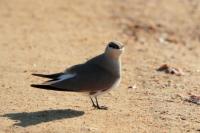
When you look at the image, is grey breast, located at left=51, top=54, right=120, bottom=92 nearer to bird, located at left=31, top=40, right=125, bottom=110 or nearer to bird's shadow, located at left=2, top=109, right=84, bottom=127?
bird, located at left=31, top=40, right=125, bottom=110

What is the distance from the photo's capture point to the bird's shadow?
24.2ft

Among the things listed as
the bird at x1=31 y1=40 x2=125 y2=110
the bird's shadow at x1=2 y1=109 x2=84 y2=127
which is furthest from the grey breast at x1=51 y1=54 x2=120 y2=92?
the bird's shadow at x1=2 y1=109 x2=84 y2=127

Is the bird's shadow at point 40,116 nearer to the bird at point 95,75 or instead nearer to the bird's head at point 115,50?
the bird at point 95,75

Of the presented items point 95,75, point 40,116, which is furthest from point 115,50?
point 40,116

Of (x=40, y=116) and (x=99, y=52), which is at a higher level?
(x=99, y=52)

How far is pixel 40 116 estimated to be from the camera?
24.9 ft

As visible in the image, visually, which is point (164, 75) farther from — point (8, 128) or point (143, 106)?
point (8, 128)

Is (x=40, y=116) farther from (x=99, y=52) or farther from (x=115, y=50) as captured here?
(x=99, y=52)

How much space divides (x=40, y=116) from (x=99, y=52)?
14.1ft

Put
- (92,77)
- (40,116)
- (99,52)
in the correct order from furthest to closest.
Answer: (99,52) < (92,77) < (40,116)

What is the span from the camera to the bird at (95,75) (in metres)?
7.74

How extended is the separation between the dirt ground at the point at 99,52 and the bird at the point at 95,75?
28cm

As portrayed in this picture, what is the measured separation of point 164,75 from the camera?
1004cm

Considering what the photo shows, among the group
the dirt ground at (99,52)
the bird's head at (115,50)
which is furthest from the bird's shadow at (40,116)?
the bird's head at (115,50)
